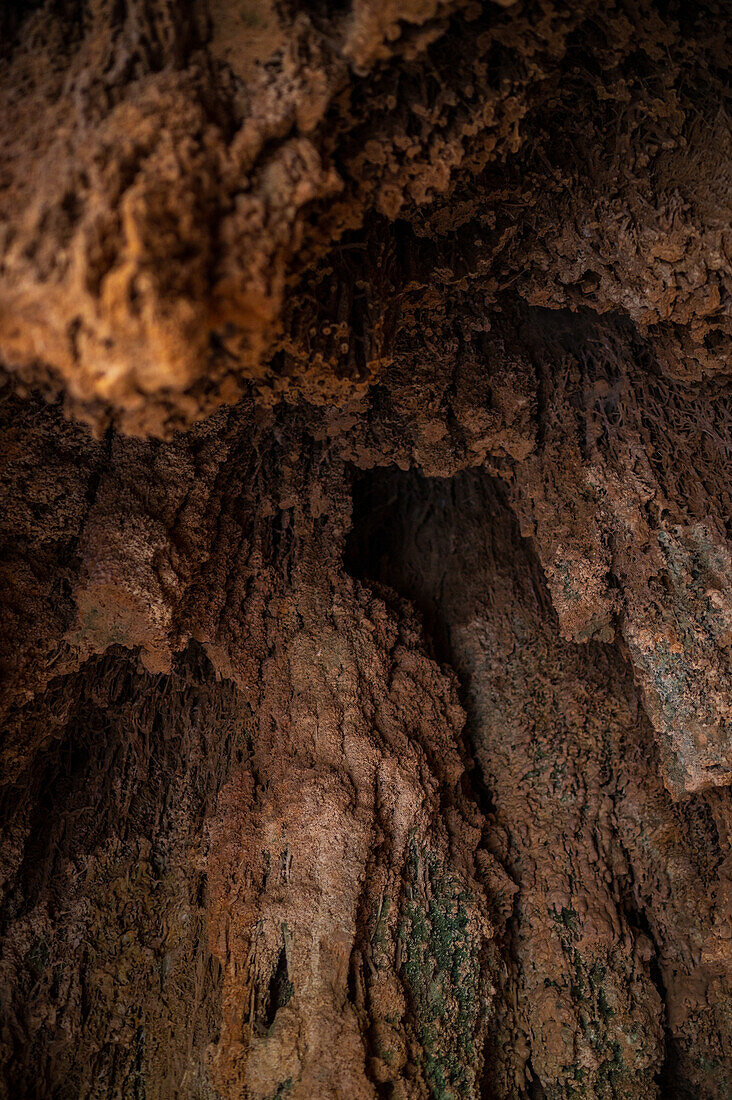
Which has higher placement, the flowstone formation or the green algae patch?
the flowstone formation

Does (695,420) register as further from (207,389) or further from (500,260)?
(207,389)

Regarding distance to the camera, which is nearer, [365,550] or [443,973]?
[443,973]

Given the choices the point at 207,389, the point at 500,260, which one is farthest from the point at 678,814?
the point at 207,389

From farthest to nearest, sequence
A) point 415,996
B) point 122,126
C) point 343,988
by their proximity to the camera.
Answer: point 415,996
point 343,988
point 122,126

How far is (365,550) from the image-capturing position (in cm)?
409

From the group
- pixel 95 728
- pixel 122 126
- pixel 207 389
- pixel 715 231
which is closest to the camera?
pixel 122 126

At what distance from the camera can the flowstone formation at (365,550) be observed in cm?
157

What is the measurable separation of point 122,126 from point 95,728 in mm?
2547

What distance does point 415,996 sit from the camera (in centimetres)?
294

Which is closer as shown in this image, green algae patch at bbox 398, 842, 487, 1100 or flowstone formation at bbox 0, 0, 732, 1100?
flowstone formation at bbox 0, 0, 732, 1100

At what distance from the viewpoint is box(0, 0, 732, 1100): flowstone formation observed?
157 centimetres

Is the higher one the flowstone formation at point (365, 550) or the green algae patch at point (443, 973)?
the flowstone formation at point (365, 550)

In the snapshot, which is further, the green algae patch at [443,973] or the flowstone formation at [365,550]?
the green algae patch at [443,973]

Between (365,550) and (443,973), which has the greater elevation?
(365,550)
